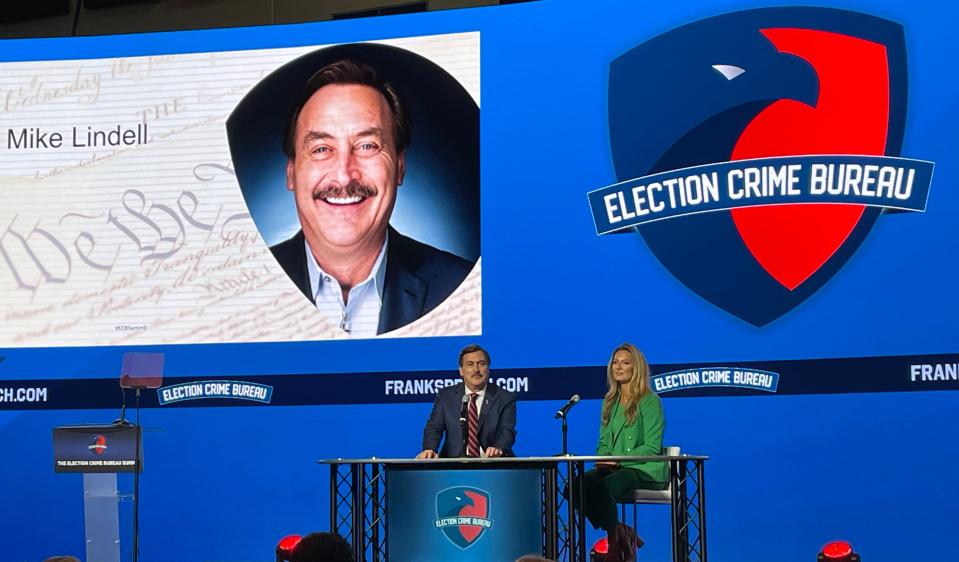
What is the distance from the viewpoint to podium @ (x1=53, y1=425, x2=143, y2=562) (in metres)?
6.84

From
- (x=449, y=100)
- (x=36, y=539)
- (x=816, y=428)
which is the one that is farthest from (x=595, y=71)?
(x=36, y=539)

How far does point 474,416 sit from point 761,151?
7.74 ft

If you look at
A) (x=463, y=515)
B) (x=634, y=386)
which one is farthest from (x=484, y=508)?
(x=634, y=386)

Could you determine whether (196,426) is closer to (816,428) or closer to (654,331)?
(654,331)

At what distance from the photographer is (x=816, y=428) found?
7.12 m

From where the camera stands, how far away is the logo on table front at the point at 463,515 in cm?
537

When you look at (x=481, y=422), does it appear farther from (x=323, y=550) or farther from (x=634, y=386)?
(x=323, y=550)

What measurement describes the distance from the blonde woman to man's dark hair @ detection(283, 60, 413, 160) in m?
2.58

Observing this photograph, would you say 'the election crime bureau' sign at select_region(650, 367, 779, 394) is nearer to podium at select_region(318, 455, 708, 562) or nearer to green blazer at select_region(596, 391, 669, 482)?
green blazer at select_region(596, 391, 669, 482)

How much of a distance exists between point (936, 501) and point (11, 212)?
5.47 metres

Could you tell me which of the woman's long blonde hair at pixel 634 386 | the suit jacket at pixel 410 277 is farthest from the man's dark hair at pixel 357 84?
the woman's long blonde hair at pixel 634 386

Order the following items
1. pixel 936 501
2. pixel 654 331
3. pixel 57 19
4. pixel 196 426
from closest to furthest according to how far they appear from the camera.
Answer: pixel 936 501 < pixel 654 331 < pixel 196 426 < pixel 57 19

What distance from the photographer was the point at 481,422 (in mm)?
6059

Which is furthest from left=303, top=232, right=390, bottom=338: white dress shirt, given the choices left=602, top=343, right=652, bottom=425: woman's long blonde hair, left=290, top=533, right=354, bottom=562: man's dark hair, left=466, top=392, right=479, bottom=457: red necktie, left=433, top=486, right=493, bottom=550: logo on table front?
left=290, top=533, right=354, bottom=562: man's dark hair
